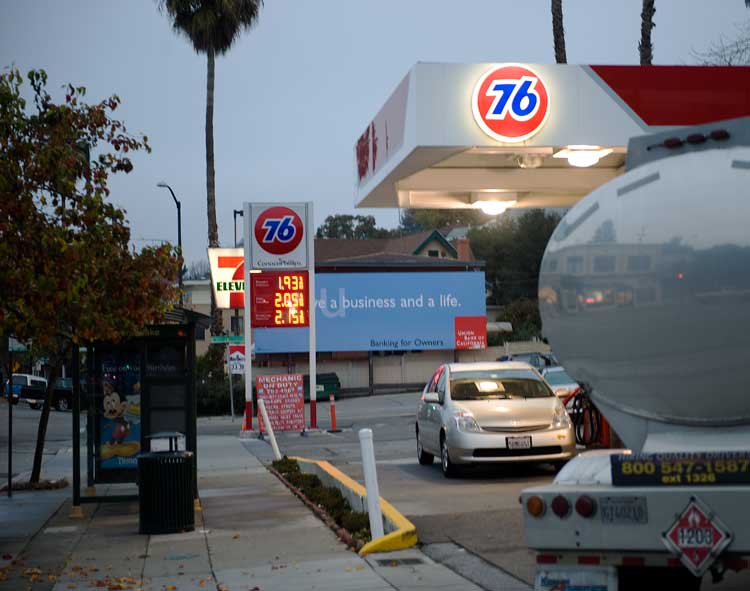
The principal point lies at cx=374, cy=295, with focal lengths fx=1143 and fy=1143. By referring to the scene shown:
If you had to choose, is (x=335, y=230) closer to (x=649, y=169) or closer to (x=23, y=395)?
(x=23, y=395)

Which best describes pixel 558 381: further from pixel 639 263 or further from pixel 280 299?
pixel 639 263

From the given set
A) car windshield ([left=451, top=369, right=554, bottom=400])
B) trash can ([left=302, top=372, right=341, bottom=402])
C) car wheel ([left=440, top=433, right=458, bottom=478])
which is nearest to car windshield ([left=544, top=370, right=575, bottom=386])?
car windshield ([left=451, top=369, right=554, bottom=400])

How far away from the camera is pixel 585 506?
20.6ft

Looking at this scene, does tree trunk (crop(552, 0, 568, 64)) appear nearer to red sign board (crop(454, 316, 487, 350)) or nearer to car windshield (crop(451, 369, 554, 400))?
car windshield (crop(451, 369, 554, 400))

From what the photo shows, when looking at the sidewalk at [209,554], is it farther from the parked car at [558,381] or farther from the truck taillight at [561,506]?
the parked car at [558,381]

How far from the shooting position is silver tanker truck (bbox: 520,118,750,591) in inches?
239

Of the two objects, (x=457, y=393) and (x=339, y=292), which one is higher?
(x=339, y=292)

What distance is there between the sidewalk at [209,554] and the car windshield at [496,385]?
340 centimetres

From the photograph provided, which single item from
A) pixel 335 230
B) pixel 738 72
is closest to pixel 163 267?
pixel 738 72

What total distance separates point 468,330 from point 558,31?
35.1 m

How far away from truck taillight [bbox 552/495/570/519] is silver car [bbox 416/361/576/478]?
10.4 meters

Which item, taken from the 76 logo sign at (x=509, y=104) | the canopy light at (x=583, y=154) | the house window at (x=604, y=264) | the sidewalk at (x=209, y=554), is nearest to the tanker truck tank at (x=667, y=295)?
the house window at (x=604, y=264)

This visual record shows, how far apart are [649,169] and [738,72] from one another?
21.1ft

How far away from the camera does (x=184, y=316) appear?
15016 mm
